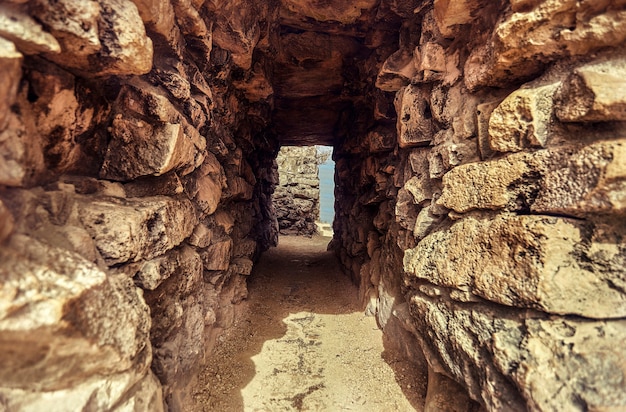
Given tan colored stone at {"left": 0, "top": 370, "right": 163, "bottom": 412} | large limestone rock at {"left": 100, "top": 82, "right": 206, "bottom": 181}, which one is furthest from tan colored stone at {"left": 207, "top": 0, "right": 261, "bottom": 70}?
Result: tan colored stone at {"left": 0, "top": 370, "right": 163, "bottom": 412}

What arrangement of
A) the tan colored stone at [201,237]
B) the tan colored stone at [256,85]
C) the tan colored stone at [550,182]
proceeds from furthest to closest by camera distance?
1. the tan colored stone at [256,85]
2. the tan colored stone at [201,237]
3. the tan colored stone at [550,182]

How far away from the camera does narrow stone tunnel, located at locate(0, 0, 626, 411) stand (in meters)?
1.08

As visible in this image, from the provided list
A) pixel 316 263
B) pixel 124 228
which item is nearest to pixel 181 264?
pixel 124 228

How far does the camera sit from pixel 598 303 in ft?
4.11

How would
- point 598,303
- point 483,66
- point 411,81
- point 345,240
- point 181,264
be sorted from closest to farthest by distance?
point 598,303
point 483,66
point 181,264
point 411,81
point 345,240

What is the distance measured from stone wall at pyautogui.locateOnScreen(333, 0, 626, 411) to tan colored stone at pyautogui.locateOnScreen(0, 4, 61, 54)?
6.05ft

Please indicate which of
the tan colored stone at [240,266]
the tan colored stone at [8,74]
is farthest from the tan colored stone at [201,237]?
the tan colored stone at [8,74]

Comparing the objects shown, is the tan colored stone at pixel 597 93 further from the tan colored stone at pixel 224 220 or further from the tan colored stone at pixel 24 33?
the tan colored stone at pixel 224 220

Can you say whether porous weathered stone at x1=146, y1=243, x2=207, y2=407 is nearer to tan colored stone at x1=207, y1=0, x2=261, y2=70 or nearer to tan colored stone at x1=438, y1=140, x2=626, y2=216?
tan colored stone at x1=207, y1=0, x2=261, y2=70

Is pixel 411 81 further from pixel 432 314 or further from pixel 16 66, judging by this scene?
pixel 16 66

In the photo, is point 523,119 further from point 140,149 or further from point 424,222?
point 140,149

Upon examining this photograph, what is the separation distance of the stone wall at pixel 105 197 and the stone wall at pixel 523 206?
4.92 feet

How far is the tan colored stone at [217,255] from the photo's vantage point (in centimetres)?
254

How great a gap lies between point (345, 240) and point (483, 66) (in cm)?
377
